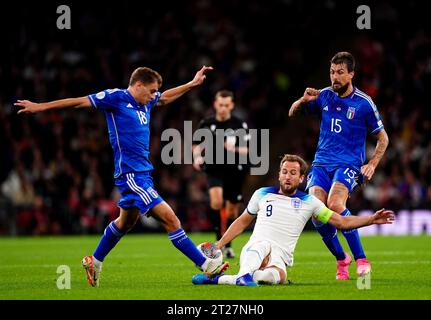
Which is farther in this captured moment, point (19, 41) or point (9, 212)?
point (19, 41)

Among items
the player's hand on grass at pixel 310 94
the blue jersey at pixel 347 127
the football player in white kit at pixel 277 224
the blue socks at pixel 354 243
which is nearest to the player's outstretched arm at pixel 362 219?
the football player in white kit at pixel 277 224

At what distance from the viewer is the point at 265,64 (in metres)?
25.5

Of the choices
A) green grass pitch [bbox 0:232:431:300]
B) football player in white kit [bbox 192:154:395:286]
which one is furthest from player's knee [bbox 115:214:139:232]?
football player in white kit [bbox 192:154:395:286]

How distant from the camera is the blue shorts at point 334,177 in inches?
372

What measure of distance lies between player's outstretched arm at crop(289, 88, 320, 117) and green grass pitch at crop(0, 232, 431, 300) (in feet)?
5.91

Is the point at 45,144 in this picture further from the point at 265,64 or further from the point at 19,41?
the point at 265,64

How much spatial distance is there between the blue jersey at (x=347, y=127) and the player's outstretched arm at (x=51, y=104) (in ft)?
8.91

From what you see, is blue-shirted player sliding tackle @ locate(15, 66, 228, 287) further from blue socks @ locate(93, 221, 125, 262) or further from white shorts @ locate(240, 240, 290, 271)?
white shorts @ locate(240, 240, 290, 271)

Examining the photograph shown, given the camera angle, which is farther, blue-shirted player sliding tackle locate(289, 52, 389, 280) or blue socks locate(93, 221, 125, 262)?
A: blue-shirted player sliding tackle locate(289, 52, 389, 280)

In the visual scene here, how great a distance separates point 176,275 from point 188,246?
4.14ft

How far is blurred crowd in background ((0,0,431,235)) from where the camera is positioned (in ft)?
68.1
